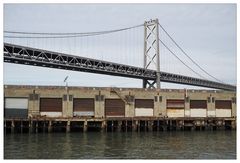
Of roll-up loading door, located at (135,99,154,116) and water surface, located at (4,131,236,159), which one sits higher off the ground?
roll-up loading door, located at (135,99,154,116)

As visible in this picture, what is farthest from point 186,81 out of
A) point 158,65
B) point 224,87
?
point 224,87

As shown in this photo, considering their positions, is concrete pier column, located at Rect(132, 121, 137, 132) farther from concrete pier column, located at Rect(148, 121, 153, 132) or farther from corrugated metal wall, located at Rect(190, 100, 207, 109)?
corrugated metal wall, located at Rect(190, 100, 207, 109)

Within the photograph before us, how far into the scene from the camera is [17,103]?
4459 centimetres

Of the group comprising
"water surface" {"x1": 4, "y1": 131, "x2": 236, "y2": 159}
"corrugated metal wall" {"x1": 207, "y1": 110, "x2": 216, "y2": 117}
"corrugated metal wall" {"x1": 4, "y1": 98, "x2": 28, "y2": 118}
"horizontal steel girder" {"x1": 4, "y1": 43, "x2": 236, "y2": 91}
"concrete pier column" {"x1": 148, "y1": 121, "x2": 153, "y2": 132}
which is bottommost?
"water surface" {"x1": 4, "y1": 131, "x2": 236, "y2": 159}

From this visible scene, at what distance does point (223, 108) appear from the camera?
173 ft

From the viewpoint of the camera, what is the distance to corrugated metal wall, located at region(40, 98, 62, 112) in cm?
4538

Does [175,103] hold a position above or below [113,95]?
below

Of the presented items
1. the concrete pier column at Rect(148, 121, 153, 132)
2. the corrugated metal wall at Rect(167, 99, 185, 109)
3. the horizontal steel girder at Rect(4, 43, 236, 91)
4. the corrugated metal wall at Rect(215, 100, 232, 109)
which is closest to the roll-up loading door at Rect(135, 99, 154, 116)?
the corrugated metal wall at Rect(167, 99, 185, 109)

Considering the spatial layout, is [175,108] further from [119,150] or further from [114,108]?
[119,150]

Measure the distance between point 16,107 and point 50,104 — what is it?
4306 millimetres

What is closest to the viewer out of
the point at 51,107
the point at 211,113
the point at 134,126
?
the point at 134,126

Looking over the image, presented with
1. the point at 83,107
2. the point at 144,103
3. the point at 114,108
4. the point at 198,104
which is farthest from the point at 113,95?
the point at 198,104

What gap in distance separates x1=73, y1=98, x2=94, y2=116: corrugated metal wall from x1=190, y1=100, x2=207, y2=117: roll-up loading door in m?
15.0

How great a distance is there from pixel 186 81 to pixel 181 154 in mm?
73862
